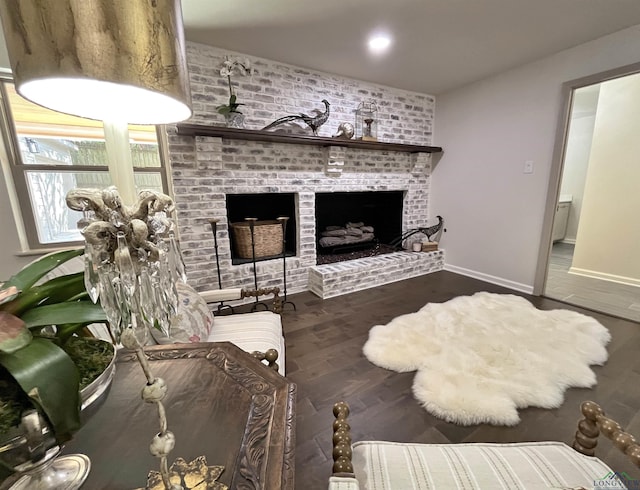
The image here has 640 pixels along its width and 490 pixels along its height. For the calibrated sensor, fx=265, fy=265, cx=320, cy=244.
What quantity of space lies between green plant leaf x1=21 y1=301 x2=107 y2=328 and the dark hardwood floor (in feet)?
3.52

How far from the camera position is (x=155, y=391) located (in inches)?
15.8

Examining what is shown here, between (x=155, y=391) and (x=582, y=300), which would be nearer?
(x=155, y=391)

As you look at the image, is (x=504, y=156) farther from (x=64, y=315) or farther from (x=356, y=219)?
(x=64, y=315)

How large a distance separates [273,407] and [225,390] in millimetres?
154

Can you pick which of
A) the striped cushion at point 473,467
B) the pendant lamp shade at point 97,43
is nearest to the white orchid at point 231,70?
the pendant lamp shade at point 97,43

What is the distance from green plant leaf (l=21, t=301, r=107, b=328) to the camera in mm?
424

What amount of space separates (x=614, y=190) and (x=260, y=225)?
4.36 metres

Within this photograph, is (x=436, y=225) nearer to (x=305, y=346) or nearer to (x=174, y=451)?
(x=305, y=346)

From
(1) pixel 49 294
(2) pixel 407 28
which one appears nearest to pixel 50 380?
(1) pixel 49 294

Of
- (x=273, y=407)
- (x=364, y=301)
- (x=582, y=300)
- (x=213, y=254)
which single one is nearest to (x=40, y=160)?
(x=213, y=254)

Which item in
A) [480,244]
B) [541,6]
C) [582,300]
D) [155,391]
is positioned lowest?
[582,300]

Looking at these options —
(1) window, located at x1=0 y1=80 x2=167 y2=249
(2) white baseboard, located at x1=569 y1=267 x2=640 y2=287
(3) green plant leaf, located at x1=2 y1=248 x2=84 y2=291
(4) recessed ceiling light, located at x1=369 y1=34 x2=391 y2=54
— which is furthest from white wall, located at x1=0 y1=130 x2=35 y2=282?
(2) white baseboard, located at x1=569 y1=267 x2=640 y2=287

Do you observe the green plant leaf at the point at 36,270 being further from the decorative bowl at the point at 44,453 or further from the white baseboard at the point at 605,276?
the white baseboard at the point at 605,276

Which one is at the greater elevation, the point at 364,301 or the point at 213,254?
the point at 213,254
